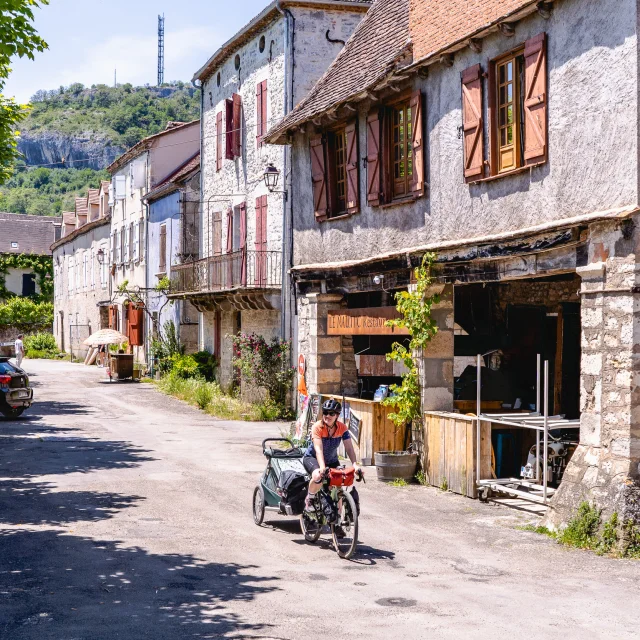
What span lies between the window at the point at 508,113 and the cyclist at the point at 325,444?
4.05 metres

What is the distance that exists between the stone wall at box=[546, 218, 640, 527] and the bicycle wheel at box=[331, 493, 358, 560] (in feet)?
8.21

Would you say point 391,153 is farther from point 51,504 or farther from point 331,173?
point 51,504

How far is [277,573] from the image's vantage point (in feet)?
28.9

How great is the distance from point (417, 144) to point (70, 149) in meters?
151

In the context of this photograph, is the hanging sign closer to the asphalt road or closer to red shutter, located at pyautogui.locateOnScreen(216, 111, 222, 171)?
the asphalt road

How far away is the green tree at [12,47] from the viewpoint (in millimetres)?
11461

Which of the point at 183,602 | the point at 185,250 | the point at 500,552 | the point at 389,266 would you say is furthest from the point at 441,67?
the point at 185,250

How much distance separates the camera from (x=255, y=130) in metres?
25.5

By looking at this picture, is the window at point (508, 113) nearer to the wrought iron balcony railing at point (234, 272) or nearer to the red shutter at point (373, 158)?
the red shutter at point (373, 158)

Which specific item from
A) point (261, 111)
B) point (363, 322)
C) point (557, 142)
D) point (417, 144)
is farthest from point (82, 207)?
point (557, 142)

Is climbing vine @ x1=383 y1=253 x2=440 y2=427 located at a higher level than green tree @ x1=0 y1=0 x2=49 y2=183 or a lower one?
lower

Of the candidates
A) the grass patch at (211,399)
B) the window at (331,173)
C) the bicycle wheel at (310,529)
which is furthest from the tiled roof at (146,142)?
the bicycle wheel at (310,529)

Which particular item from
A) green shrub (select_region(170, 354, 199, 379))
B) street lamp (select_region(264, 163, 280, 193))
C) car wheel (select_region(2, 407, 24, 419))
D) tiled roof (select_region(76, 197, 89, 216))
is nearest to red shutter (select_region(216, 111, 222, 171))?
street lamp (select_region(264, 163, 280, 193))

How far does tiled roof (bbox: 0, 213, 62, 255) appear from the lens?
7275 cm
